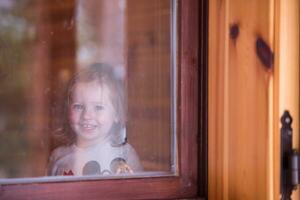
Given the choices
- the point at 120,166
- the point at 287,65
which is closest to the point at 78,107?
the point at 120,166

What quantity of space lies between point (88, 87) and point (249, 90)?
316 mm

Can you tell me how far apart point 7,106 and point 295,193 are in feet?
1.87

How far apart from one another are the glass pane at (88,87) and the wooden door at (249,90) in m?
0.09

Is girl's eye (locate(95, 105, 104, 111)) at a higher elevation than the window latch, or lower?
higher

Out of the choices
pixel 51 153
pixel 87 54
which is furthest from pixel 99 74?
pixel 51 153

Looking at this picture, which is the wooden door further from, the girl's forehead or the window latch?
the girl's forehead

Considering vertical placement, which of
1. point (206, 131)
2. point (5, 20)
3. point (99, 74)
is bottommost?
point (206, 131)

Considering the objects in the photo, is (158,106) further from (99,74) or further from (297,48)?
(297,48)

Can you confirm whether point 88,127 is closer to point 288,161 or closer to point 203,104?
point 203,104

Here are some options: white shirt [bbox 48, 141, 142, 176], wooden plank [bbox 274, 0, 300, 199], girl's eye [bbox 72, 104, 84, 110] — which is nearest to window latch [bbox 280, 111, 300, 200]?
wooden plank [bbox 274, 0, 300, 199]

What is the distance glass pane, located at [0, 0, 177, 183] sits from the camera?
32.1 inches

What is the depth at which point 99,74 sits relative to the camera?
859mm

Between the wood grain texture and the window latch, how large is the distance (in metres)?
0.03

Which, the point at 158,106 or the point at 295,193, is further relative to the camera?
the point at 158,106
